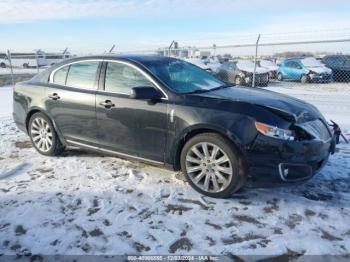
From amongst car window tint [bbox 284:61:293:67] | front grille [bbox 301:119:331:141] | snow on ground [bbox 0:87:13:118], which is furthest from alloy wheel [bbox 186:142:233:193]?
car window tint [bbox 284:61:293:67]

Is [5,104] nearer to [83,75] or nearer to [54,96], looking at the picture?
[54,96]

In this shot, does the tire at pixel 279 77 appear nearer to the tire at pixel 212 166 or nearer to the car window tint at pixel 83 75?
the car window tint at pixel 83 75

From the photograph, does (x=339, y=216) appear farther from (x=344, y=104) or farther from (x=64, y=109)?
(x=344, y=104)

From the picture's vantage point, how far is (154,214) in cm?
375

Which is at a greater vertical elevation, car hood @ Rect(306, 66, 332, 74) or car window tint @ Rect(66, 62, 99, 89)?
car window tint @ Rect(66, 62, 99, 89)

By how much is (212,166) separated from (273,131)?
0.78 meters

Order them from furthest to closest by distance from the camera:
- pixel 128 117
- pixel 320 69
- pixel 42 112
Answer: pixel 320 69 → pixel 42 112 → pixel 128 117

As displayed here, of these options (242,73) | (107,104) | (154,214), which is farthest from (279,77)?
(154,214)

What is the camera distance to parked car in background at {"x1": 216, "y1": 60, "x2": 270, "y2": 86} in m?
16.1

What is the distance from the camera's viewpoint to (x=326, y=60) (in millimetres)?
20203

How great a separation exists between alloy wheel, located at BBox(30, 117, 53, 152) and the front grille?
3.70 metres

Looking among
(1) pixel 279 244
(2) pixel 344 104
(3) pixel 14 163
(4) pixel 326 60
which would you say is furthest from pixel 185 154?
(4) pixel 326 60

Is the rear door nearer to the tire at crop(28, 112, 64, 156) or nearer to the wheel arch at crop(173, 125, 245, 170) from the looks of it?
the tire at crop(28, 112, 64, 156)

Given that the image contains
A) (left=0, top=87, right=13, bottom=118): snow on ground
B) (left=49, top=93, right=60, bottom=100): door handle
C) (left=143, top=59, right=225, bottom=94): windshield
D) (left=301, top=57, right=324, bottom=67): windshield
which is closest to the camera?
(left=143, top=59, right=225, bottom=94): windshield
